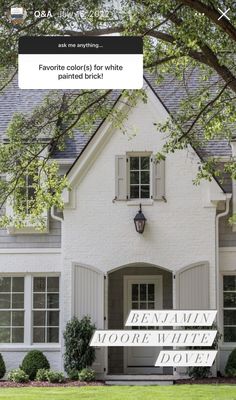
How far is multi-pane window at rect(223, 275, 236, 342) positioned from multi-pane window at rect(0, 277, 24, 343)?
497 centimetres

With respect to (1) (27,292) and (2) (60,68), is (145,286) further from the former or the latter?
(2) (60,68)

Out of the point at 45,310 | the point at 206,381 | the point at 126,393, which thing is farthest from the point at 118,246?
the point at 126,393

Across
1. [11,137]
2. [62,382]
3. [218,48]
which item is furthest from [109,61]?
[62,382]

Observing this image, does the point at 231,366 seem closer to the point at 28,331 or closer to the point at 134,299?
the point at 134,299

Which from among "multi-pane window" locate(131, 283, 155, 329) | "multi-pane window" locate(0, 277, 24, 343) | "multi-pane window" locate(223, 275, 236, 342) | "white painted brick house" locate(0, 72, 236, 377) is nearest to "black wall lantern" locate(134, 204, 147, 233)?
"white painted brick house" locate(0, 72, 236, 377)

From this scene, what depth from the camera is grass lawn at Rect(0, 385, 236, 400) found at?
Result: 15.7 metres

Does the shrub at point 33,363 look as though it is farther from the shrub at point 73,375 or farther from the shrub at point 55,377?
the shrub at point 73,375

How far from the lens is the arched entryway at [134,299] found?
21.3 meters

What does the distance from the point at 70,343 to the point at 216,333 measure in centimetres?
333

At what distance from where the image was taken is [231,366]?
1945 cm

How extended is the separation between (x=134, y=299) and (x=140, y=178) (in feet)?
10.3

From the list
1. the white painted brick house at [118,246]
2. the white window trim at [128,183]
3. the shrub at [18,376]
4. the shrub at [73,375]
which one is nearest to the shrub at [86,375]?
the shrub at [73,375]

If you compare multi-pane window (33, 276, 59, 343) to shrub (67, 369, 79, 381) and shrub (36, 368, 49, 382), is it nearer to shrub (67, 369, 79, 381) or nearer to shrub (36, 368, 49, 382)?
shrub (36, 368, 49, 382)

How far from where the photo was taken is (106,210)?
805 inches
